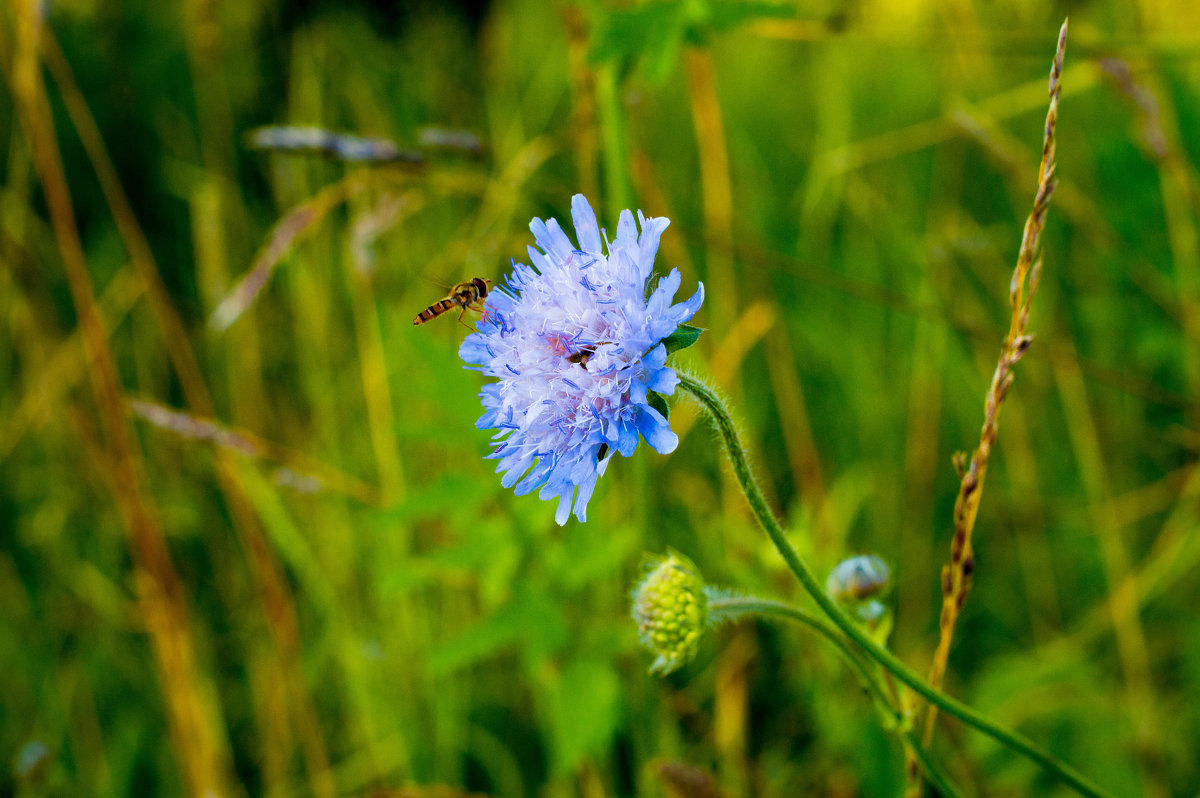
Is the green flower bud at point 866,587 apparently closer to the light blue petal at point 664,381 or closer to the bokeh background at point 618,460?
the bokeh background at point 618,460

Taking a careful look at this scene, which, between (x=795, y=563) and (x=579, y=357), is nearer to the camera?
(x=795, y=563)

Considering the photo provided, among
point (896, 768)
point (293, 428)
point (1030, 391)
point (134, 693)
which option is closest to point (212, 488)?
point (293, 428)

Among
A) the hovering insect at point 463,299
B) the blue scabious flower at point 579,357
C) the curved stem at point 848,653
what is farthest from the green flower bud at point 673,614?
the hovering insect at point 463,299

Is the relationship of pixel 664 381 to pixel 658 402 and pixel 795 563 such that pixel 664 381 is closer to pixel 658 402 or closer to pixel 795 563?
pixel 658 402

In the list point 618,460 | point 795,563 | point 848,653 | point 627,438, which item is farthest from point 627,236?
point 618,460

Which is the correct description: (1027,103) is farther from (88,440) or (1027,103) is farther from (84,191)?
(84,191)

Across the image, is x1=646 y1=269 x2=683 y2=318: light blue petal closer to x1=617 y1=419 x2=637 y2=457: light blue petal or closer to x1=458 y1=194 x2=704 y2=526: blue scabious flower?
x1=458 y1=194 x2=704 y2=526: blue scabious flower

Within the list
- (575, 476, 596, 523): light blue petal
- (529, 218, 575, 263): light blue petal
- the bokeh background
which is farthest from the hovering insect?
(575, 476, 596, 523): light blue petal

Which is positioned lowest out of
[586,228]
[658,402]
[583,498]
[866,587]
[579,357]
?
[866,587]
